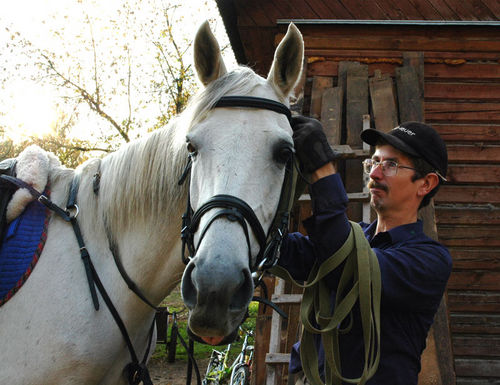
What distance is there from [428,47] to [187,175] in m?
4.20

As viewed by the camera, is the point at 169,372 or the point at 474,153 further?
the point at 169,372

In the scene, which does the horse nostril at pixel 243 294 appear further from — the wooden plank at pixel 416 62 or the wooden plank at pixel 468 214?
the wooden plank at pixel 468 214

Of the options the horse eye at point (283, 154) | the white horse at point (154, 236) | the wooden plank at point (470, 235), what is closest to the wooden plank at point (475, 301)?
the wooden plank at point (470, 235)

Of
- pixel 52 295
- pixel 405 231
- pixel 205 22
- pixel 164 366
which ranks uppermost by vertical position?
pixel 205 22

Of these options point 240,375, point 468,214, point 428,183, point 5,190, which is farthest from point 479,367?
point 5,190

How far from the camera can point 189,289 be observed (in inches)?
58.9

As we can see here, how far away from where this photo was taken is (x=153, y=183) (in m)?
2.15

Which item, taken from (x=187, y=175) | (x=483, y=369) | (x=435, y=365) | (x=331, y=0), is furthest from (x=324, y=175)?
(x=483, y=369)

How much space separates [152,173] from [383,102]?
310cm

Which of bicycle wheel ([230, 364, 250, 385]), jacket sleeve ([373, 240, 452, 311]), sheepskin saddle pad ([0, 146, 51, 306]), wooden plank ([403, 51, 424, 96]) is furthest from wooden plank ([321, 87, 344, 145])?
bicycle wheel ([230, 364, 250, 385])

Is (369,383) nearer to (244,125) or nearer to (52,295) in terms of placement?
(244,125)

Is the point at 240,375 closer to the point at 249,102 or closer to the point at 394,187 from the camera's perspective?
the point at 394,187

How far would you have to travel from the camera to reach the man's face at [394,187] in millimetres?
1975

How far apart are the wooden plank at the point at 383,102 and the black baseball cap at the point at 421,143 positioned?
231cm
